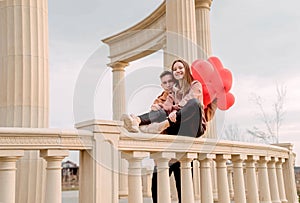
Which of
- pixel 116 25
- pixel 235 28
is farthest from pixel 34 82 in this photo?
pixel 235 28

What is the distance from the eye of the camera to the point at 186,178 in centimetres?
644

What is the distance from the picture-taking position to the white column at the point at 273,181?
9055 mm

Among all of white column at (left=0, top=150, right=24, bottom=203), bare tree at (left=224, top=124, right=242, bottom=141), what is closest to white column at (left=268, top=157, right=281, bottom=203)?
white column at (left=0, top=150, right=24, bottom=203)

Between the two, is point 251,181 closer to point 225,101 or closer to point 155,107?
point 225,101

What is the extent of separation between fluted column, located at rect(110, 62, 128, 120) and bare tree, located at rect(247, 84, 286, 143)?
55.4 ft

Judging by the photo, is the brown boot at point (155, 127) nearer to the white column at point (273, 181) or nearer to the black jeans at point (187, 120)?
the black jeans at point (187, 120)

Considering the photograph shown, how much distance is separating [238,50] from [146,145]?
2230cm

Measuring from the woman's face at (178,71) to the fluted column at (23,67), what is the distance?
9.94ft

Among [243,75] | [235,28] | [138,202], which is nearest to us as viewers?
[138,202]

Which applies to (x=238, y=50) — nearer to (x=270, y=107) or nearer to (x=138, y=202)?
(x=270, y=107)

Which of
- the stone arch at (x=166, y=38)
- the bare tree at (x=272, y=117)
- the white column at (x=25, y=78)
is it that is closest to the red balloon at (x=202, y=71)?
the stone arch at (x=166, y=38)

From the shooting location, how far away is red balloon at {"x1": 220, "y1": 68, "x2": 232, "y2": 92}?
337 inches

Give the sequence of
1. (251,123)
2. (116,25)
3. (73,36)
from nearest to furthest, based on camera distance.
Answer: (73,36)
(116,25)
(251,123)

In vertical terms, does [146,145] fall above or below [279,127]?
below
